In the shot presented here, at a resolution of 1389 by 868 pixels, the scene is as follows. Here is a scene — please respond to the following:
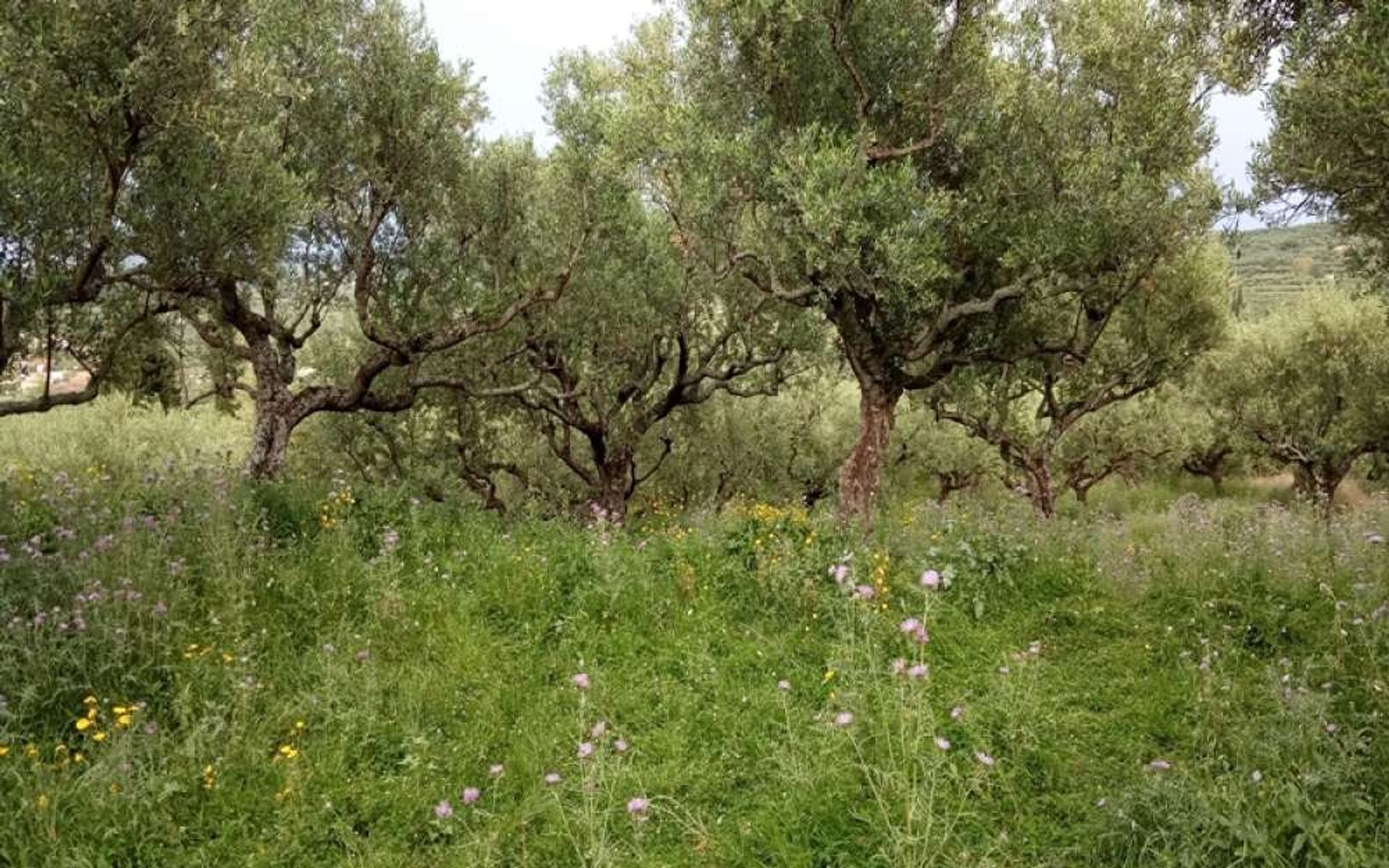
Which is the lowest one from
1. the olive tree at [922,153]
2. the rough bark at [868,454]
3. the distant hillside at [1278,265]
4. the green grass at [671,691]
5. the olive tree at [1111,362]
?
the green grass at [671,691]

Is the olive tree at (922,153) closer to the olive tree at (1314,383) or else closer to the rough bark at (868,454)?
the rough bark at (868,454)

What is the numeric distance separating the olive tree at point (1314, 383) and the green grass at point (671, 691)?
26109mm

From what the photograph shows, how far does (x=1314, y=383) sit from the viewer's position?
102 ft

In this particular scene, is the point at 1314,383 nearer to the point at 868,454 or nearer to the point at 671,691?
the point at 868,454

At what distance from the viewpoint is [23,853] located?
15.5 feet

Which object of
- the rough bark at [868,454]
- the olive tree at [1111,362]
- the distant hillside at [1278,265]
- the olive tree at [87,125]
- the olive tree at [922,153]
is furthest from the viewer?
the distant hillside at [1278,265]

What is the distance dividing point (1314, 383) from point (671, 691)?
3512cm

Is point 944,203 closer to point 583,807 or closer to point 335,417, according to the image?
point 583,807

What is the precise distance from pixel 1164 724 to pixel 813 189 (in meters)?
8.00

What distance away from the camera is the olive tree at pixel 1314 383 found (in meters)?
29.0

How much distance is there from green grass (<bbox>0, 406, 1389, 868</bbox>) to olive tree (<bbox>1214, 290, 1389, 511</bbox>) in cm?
2611

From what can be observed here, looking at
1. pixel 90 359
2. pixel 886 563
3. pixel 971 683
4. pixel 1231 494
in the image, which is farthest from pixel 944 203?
pixel 1231 494

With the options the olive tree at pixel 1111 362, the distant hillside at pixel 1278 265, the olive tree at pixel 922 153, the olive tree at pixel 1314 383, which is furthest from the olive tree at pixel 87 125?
the distant hillside at pixel 1278 265

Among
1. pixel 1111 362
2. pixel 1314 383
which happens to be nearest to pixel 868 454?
pixel 1111 362
